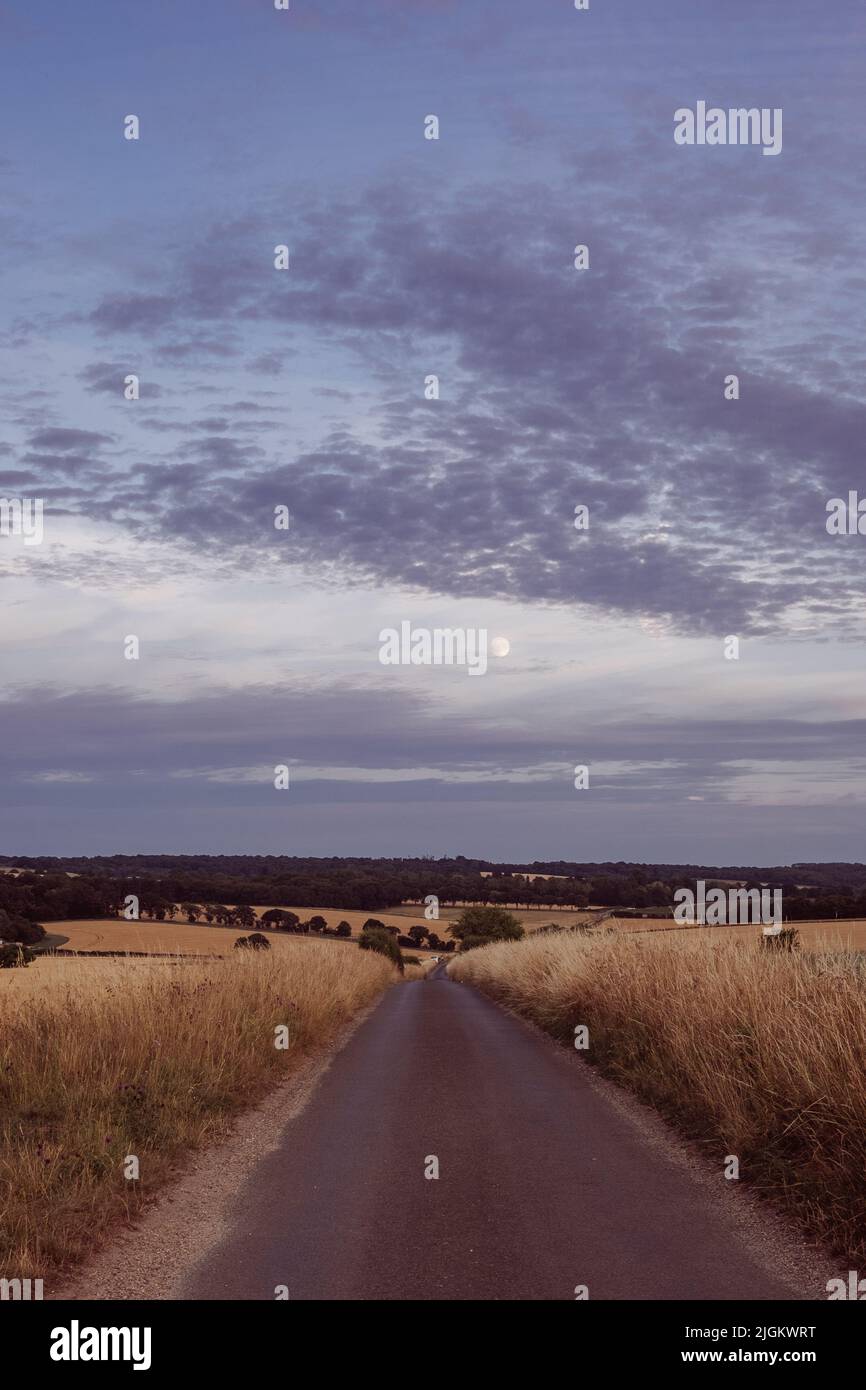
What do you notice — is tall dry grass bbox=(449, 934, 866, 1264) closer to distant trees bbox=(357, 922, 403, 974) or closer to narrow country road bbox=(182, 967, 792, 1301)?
narrow country road bbox=(182, 967, 792, 1301)

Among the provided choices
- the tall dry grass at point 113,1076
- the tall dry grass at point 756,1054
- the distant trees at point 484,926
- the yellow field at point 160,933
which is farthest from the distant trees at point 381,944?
the tall dry grass at point 756,1054

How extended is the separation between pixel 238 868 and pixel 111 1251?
431 ft

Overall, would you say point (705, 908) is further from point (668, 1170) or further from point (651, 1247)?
point (651, 1247)

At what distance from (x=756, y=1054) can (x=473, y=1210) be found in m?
3.59

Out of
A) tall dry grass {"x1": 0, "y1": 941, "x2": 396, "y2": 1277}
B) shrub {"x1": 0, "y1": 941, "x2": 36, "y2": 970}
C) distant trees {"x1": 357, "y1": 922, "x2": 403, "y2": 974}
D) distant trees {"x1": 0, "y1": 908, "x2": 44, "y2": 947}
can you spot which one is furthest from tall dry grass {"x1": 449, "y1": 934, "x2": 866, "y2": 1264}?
distant trees {"x1": 0, "y1": 908, "x2": 44, "y2": 947}

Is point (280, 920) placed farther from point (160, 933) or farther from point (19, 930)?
point (19, 930)

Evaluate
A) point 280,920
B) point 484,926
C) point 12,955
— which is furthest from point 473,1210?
point 280,920

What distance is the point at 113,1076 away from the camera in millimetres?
10719

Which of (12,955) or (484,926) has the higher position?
(12,955)

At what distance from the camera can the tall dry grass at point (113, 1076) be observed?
734 centimetres

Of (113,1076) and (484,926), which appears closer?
(113,1076)

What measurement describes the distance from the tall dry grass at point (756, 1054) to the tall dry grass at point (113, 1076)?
15.1 ft

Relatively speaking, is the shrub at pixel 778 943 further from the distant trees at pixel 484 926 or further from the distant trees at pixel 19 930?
the distant trees at pixel 484 926

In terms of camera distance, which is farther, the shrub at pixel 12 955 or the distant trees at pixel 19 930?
the distant trees at pixel 19 930
